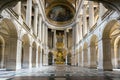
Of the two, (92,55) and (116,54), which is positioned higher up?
(116,54)

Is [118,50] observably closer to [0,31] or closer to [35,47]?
[35,47]

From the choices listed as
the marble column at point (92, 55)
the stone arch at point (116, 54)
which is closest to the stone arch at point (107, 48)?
the marble column at point (92, 55)

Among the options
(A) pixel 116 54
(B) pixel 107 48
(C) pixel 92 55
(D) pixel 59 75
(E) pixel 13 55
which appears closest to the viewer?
(D) pixel 59 75

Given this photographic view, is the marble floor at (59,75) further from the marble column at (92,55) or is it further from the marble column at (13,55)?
the marble column at (92,55)

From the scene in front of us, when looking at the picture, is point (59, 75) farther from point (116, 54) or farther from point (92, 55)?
point (116, 54)

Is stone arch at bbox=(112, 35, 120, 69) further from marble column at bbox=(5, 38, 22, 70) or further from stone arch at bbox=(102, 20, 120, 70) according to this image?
marble column at bbox=(5, 38, 22, 70)

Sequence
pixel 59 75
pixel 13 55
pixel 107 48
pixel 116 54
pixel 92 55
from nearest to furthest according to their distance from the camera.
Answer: pixel 59 75, pixel 13 55, pixel 107 48, pixel 92 55, pixel 116 54

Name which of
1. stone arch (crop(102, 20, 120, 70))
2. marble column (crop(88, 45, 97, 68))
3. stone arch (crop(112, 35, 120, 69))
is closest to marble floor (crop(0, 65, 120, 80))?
stone arch (crop(102, 20, 120, 70))

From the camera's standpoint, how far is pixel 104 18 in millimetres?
17484

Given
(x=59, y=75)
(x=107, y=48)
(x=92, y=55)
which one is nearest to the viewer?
(x=59, y=75)

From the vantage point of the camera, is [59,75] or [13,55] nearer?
[59,75]

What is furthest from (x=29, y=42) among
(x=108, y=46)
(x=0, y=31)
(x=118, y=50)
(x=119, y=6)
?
(x=119, y=6)

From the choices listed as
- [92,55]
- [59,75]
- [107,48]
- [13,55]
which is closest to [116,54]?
[92,55]

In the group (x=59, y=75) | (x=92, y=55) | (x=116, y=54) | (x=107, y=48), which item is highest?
(x=107, y=48)
